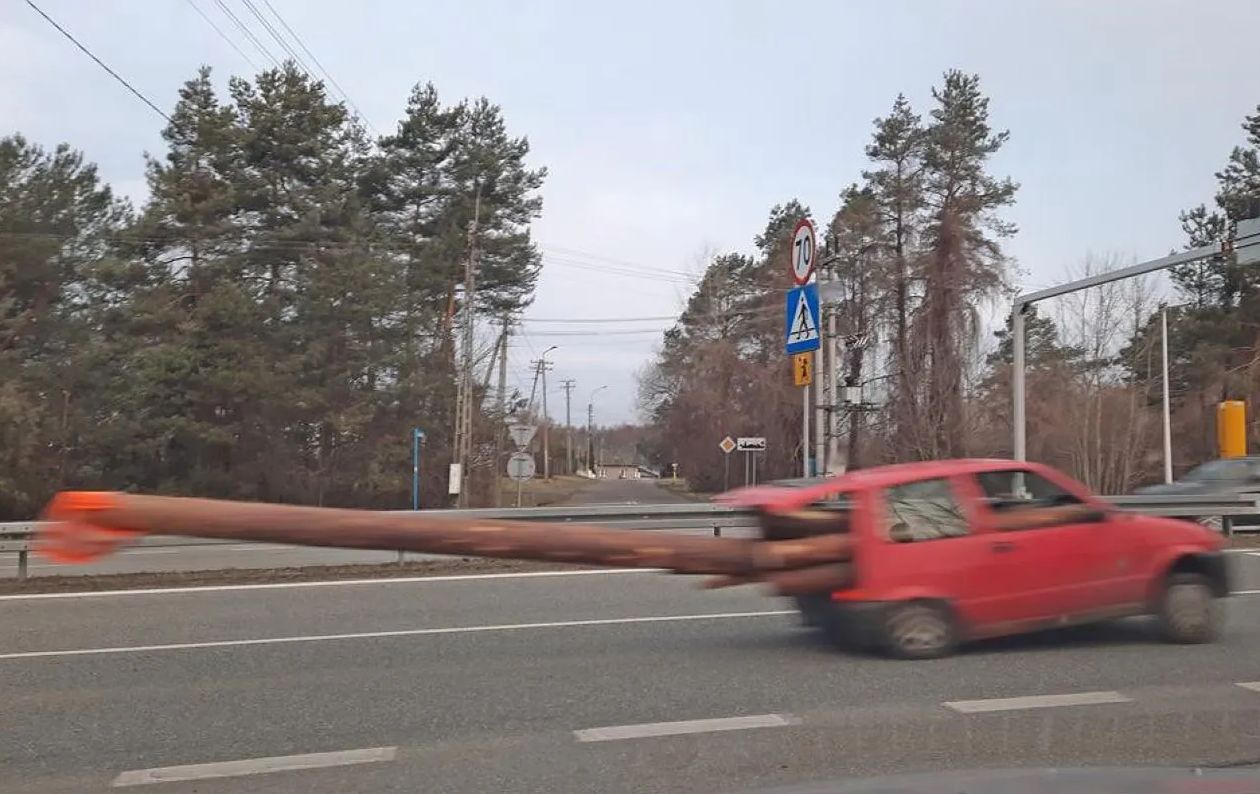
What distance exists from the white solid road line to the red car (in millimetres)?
999

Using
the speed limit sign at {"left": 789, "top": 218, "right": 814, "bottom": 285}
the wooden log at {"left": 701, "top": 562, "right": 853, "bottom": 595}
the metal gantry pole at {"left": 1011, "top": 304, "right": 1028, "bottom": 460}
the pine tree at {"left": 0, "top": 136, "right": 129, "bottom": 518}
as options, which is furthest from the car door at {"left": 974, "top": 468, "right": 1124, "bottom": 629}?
the pine tree at {"left": 0, "top": 136, "right": 129, "bottom": 518}

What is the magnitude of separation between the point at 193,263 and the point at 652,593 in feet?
95.4

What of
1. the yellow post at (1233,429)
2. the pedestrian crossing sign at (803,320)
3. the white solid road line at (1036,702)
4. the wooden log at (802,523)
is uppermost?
the pedestrian crossing sign at (803,320)

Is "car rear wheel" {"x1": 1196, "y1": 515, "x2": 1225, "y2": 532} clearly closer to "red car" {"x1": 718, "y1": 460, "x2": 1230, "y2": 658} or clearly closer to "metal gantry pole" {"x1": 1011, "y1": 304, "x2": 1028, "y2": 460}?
"metal gantry pole" {"x1": 1011, "y1": 304, "x2": 1028, "y2": 460}

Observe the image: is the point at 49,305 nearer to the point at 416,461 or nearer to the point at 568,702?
the point at 416,461

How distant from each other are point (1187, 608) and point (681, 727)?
453 centimetres

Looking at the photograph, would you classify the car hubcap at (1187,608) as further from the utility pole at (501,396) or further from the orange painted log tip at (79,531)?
the utility pole at (501,396)

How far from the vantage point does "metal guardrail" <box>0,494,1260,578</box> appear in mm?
13375

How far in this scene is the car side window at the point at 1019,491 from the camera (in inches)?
301

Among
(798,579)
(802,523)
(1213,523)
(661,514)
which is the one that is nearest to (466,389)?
(661,514)

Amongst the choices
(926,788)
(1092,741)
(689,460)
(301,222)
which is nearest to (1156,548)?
(1092,741)

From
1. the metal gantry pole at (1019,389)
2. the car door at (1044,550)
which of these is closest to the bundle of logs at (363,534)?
the car door at (1044,550)

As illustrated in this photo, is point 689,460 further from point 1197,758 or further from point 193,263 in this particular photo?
point 1197,758

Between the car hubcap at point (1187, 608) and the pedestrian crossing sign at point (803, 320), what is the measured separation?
21.0 feet
